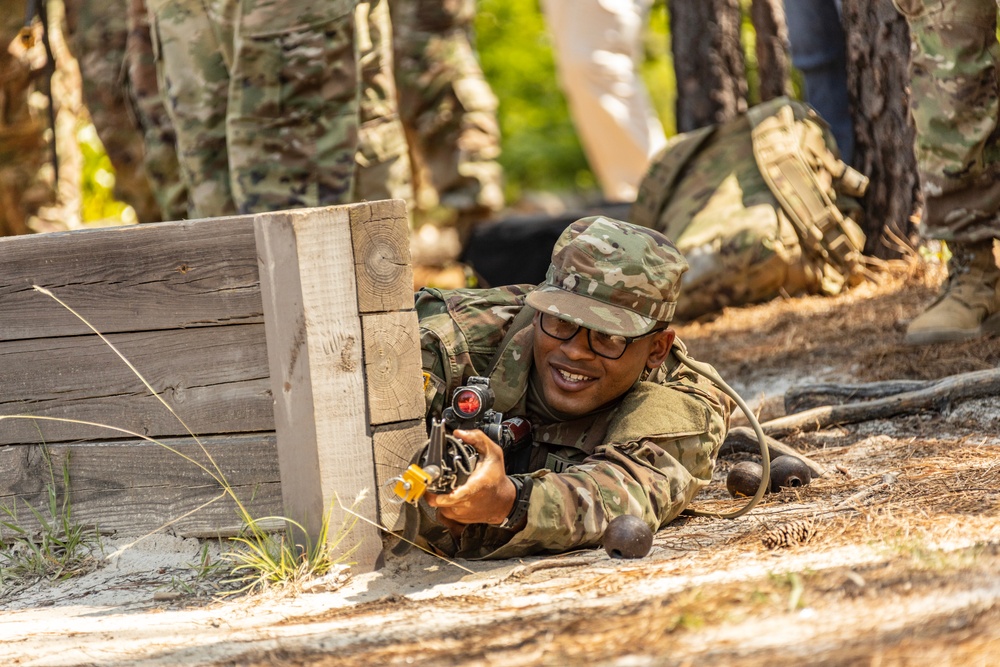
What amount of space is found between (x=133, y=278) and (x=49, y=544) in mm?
673

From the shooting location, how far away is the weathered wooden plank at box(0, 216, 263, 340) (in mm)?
2727

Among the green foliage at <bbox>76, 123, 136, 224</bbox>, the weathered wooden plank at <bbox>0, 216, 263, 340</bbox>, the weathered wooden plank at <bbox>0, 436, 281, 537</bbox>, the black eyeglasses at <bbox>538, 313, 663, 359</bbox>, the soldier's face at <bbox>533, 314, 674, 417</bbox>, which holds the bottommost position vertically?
the weathered wooden plank at <bbox>0, 436, 281, 537</bbox>

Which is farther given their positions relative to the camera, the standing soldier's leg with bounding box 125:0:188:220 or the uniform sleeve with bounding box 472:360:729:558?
the standing soldier's leg with bounding box 125:0:188:220

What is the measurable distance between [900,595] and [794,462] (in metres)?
1.24

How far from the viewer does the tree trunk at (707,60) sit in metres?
6.83

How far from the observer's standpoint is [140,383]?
2.84 m

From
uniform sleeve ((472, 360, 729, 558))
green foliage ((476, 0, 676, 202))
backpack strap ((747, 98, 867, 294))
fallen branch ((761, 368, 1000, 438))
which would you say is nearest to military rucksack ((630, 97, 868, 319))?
backpack strap ((747, 98, 867, 294))

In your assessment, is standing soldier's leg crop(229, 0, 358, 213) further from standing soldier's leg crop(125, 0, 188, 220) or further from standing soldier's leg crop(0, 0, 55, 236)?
standing soldier's leg crop(0, 0, 55, 236)

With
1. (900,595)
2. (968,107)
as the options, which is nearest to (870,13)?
(968,107)

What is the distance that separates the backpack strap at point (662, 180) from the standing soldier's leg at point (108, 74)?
2983 mm

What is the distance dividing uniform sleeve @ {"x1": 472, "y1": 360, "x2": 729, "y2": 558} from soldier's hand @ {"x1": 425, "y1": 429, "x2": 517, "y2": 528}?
80 millimetres

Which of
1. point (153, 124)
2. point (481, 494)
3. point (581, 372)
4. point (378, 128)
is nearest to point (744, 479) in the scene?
point (581, 372)

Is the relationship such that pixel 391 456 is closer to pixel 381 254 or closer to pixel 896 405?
pixel 381 254

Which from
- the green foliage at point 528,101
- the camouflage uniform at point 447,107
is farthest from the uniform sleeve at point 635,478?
the green foliage at point 528,101
